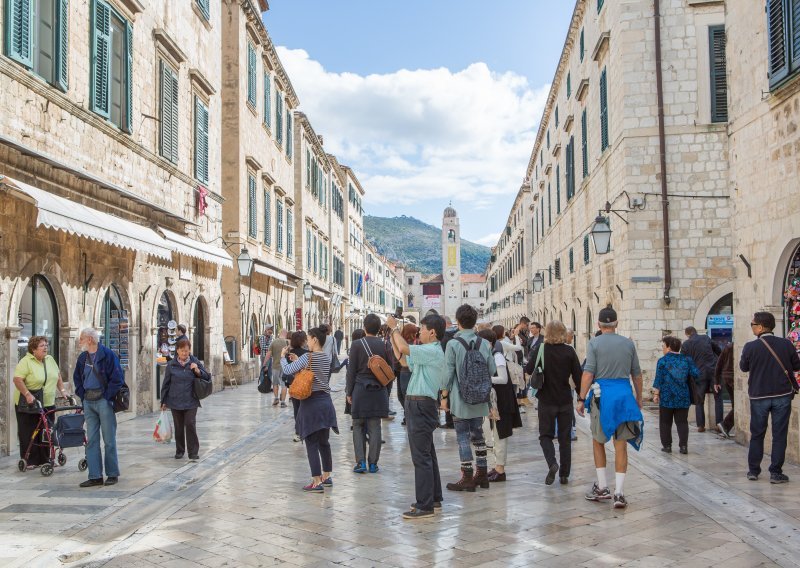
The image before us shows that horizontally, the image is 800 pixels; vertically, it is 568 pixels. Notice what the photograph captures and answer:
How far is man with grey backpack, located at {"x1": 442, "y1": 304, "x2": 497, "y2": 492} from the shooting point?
7.51 meters

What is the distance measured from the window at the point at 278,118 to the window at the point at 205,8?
9.12 metres

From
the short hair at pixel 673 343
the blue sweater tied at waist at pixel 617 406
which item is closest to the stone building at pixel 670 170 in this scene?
the short hair at pixel 673 343

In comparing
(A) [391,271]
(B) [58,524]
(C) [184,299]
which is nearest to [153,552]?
(B) [58,524]

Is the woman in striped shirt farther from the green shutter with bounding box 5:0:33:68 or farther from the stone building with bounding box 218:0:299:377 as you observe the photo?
the stone building with bounding box 218:0:299:377

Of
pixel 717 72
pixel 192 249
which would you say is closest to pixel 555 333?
pixel 192 249

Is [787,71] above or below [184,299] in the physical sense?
above

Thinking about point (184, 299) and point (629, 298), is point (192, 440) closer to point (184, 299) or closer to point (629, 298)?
point (184, 299)

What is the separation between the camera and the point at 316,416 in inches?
308

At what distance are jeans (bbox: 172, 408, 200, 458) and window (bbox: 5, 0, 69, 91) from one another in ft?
16.1

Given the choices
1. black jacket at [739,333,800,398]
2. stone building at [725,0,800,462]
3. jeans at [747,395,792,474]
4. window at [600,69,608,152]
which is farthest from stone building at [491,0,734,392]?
jeans at [747,395,792,474]

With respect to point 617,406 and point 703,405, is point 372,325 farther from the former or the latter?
point 703,405

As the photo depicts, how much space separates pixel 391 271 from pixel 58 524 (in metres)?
92.3

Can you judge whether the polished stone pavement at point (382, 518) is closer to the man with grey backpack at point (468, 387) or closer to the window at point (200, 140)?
the man with grey backpack at point (468, 387)

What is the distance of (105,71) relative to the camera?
42.3 ft
